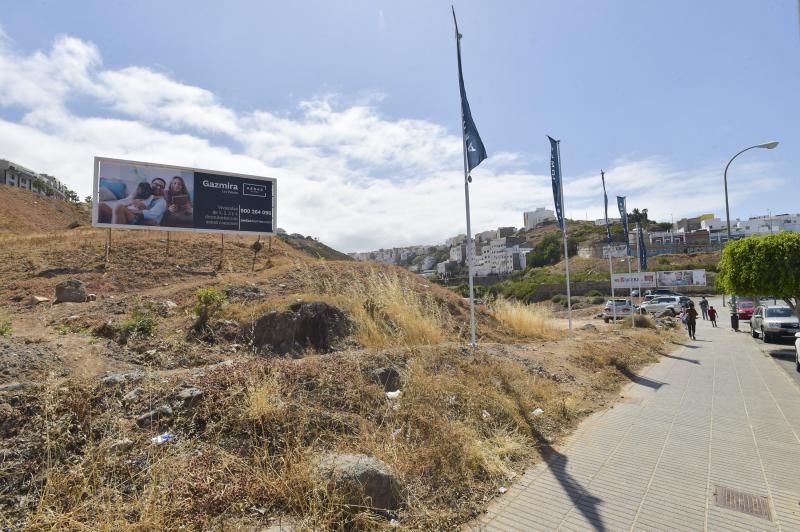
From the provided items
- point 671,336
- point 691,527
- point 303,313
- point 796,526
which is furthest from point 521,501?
point 671,336

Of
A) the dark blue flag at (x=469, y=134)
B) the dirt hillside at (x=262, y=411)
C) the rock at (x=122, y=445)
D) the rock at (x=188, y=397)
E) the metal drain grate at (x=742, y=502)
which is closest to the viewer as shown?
the dirt hillside at (x=262, y=411)

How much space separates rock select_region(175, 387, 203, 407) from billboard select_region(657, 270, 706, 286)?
5334 cm

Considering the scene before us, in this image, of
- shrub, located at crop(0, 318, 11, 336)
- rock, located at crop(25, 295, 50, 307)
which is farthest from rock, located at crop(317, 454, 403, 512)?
rock, located at crop(25, 295, 50, 307)

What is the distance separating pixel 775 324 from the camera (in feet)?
49.6

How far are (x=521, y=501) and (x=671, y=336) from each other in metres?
15.8

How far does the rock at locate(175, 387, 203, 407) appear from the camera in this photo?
13.3 ft

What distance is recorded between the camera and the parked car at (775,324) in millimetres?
14930

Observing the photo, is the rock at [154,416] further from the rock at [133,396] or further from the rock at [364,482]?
the rock at [364,482]

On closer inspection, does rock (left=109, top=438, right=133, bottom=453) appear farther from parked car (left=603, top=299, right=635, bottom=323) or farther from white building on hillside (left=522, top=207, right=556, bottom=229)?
white building on hillside (left=522, top=207, right=556, bottom=229)

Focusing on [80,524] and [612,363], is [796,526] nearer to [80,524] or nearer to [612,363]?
[80,524]

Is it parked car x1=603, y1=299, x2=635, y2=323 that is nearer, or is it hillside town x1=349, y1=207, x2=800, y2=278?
parked car x1=603, y1=299, x2=635, y2=323

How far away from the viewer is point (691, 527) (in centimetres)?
322

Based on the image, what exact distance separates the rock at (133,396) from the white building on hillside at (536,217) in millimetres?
165966

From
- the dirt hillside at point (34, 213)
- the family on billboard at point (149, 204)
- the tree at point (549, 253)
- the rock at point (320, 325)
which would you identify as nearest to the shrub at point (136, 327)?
the rock at point (320, 325)
